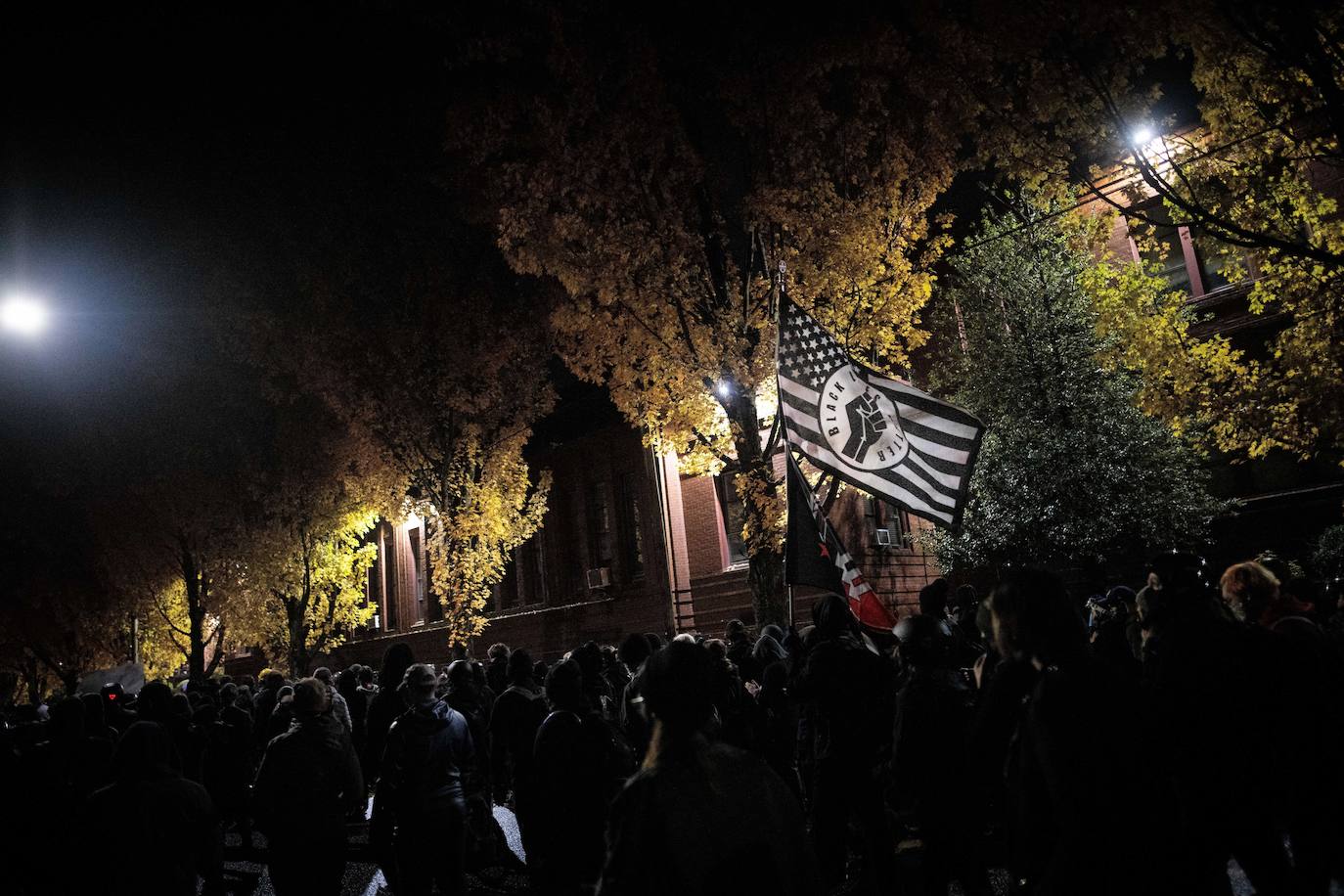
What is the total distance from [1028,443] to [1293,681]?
1570 centimetres

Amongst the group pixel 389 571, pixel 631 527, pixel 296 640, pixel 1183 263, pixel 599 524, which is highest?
pixel 1183 263

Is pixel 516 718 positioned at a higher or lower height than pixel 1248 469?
lower

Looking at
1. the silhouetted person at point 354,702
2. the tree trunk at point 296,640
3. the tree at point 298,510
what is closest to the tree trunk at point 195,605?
the tree at point 298,510

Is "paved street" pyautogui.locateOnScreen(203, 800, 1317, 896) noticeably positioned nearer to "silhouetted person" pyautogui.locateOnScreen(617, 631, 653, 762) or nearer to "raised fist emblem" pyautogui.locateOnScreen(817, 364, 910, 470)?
"silhouetted person" pyautogui.locateOnScreen(617, 631, 653, 762)

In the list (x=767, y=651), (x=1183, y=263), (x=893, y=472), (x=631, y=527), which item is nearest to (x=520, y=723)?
(x=767, y=651)

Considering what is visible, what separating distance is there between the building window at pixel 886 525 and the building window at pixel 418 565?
20.9 meters

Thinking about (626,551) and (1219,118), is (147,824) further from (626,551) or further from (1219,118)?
(626,551)

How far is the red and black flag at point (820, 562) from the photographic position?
6.22 meters

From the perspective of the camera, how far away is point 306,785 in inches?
225

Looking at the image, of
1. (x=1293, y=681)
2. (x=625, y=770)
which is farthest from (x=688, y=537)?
(x=1293, y=681)

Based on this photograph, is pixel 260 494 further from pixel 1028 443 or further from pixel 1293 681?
pixel 1293 681

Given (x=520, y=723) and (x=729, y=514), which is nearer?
(x=520, y=723)

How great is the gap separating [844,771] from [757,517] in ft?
20.8

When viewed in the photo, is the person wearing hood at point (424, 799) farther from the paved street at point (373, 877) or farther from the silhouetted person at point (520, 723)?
the paved street at point (373, 877)
